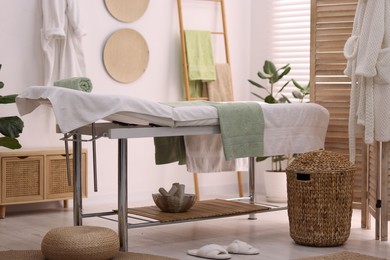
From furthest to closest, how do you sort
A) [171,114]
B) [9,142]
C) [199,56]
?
[199,56] → [9,142] → [171,114]

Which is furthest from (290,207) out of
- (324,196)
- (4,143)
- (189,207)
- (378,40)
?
(4,143)

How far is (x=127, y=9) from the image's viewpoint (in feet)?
21.0

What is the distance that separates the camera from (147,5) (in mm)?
6516

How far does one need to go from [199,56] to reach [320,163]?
2.47 meters

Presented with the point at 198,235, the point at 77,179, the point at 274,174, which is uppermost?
the point at 77,179

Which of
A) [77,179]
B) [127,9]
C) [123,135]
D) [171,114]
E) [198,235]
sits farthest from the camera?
[127,9]

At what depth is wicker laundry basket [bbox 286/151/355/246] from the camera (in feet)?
14.6

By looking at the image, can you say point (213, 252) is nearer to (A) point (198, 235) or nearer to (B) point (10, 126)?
(A) point (198, 235)

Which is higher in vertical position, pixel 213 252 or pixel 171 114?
pixel 171 114

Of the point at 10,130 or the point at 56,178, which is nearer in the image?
the point at 10,130

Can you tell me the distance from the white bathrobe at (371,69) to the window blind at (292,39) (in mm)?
1978

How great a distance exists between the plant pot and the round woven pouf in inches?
112

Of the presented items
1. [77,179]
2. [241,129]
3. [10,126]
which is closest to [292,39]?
[241,129]

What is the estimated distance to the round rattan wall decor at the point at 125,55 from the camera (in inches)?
247
